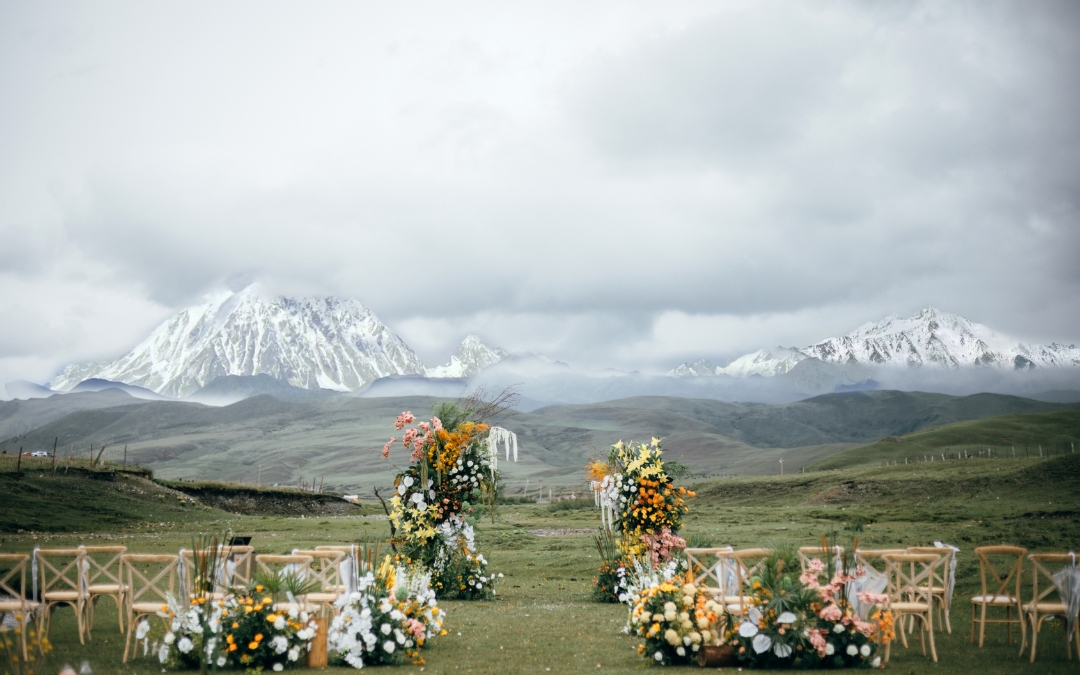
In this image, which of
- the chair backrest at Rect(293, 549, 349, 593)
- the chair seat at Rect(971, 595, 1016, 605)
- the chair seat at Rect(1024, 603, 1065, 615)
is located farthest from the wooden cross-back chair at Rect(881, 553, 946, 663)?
the chair backrest at Rect(293, 549, 349, 593)

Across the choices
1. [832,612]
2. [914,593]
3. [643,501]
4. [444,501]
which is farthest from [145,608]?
[914,593]

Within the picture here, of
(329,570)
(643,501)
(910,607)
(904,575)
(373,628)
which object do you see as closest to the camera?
(373,628)

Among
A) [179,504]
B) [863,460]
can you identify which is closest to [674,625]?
[179,504]

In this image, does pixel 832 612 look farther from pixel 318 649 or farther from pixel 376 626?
pixel 318 649

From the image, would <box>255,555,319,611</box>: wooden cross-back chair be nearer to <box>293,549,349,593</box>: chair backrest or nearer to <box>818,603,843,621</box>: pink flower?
<box>293,549,349,593</box>: chair backrest

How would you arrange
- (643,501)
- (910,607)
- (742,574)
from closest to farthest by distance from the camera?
(742,574) < (910,607) < (643,501)

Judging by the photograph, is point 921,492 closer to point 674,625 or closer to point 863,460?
point 674,625

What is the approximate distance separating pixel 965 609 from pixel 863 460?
10660 cm

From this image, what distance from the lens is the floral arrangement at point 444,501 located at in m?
18.7

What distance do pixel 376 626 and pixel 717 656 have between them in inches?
184

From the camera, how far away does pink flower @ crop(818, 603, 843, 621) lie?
403 inches

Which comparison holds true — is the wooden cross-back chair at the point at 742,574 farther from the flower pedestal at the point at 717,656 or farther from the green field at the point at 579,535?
the green field at the point at 579,535

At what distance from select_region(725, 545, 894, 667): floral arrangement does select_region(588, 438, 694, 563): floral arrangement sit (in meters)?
7.39

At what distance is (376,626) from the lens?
37.2ft
